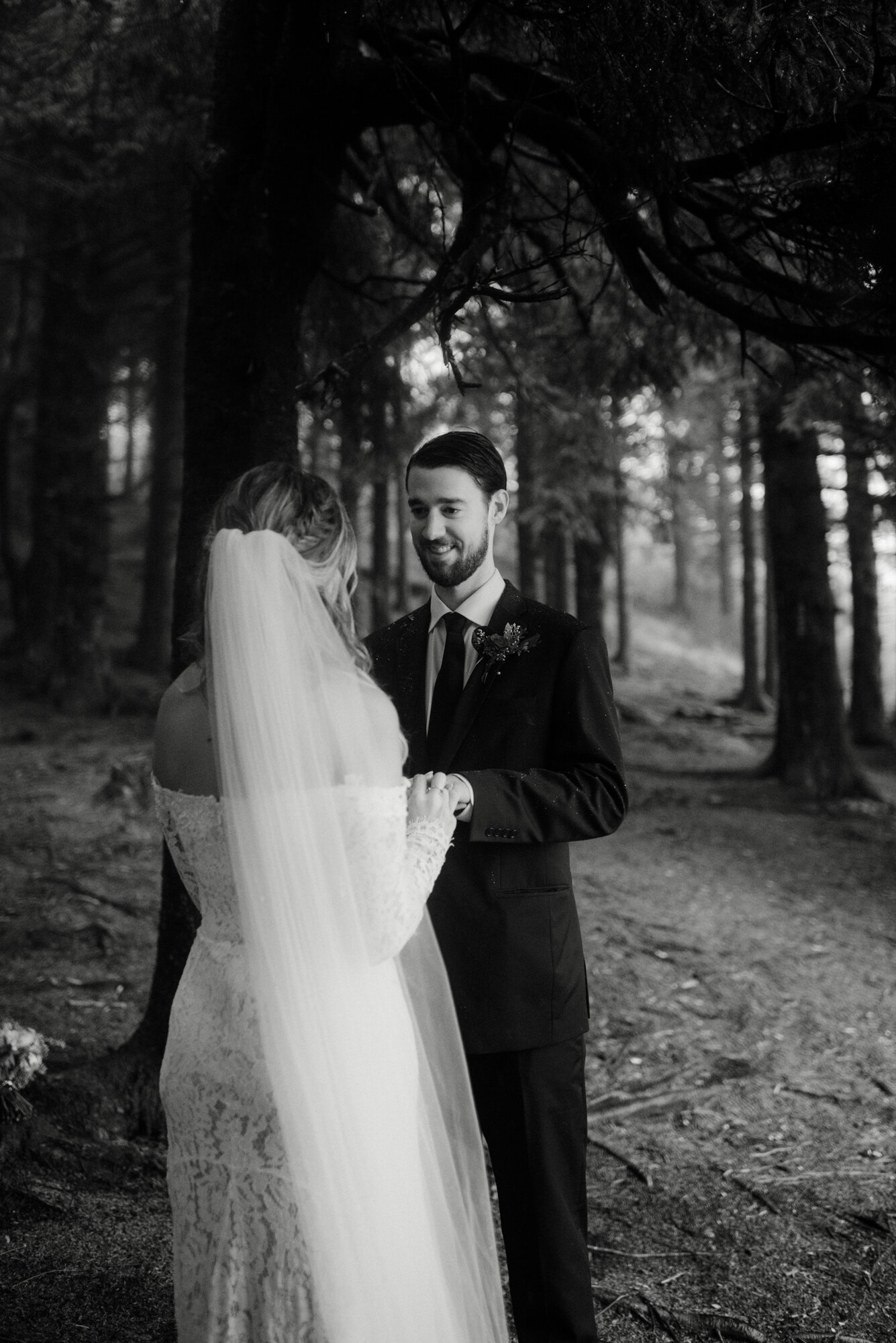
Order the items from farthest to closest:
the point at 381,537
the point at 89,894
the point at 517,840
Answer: the point at 381,537, the point at 89,894, the point at 517,840

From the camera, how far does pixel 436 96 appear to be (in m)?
4.23

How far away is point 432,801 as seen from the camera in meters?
2.64

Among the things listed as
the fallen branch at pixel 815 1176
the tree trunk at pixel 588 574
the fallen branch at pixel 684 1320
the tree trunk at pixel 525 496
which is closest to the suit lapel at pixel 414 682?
the fallen branch at pixel 684 1320

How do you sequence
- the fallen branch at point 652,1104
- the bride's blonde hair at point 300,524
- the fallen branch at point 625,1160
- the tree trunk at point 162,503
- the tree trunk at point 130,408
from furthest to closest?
the tree trunk at point 130,408, the tree trunk at point 162,503, the fallen branch at point 652,1104, the fallen branch at point 625,1160, the bride's blonde hair at point 300,524

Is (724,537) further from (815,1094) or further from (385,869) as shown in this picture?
(385,869)

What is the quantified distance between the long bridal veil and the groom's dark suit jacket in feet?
1.75

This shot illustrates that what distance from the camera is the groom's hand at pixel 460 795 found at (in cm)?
276

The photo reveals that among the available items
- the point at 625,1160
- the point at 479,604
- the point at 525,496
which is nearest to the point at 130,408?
the point at 525,496

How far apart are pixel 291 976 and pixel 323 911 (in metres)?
0.16

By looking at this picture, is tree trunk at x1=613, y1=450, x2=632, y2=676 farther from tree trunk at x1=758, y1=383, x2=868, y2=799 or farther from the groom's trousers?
the groom's trousers

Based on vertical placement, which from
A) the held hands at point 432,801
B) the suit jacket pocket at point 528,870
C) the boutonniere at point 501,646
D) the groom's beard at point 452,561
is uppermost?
the groom's beard at point 452,561

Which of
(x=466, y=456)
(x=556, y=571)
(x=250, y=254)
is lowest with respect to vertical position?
(x=466, y=456)

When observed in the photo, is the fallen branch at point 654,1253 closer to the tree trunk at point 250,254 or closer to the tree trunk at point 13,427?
the tree trunk at point 250,254

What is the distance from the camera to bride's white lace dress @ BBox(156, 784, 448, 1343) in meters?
2.29
